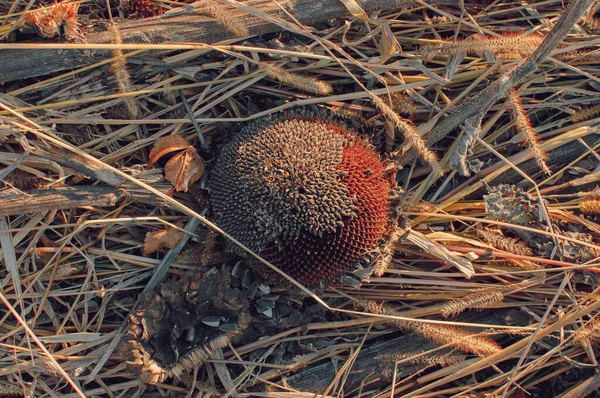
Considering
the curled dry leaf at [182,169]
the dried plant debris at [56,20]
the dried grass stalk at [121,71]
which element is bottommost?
the curled dry leaf at [182,169]

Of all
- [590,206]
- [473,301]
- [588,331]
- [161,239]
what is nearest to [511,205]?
[590,206]

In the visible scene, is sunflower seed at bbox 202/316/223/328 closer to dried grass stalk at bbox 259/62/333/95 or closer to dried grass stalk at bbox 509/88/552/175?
dried grass stalk at bbox 259/62/333/95

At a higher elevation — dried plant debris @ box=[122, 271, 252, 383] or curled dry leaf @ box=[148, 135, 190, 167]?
curled dry leaf @ box=[148, 135, 190, 167]

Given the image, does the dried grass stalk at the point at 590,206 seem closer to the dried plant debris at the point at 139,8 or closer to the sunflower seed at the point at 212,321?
the sunflower seed at the point at 212,321

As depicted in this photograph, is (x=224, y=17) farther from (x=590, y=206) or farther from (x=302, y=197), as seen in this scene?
(x=590, y=206)

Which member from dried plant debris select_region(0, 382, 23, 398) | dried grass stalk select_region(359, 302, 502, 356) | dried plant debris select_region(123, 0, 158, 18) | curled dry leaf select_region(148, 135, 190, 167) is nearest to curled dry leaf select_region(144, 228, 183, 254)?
curled dry leaf select_region(148, 135, 190, 167)

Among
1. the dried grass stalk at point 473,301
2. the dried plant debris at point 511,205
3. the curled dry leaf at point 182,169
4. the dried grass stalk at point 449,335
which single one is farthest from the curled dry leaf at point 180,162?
the dried plant debris at point 511,205

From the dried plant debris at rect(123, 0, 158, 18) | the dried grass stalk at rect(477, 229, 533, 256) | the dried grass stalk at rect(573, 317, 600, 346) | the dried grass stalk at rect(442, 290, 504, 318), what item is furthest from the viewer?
the dried grass stalk at rect(477, 229, 533, 256)

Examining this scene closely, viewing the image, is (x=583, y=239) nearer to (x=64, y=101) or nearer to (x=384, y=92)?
(x=384, y=92)
